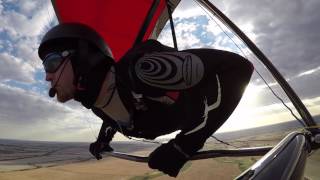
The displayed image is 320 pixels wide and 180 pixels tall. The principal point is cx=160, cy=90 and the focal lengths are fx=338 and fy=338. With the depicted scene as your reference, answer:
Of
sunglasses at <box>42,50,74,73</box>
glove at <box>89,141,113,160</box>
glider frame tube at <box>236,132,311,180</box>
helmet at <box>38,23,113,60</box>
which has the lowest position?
glider frame tube at <box>236,132,311,180</box>

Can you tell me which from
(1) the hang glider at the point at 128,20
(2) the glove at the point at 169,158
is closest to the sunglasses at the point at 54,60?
(1) the hang glider at the point at 128,20

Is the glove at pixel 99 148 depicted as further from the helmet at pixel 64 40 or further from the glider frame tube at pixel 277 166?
the glider frame tube at pixel 277 166

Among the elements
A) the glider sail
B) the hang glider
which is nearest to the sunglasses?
the hang glider

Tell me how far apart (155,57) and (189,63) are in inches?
8.3

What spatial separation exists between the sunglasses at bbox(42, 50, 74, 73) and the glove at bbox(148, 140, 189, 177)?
48.9 inches

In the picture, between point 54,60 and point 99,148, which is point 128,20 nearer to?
point 99,148

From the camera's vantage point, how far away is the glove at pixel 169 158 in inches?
68.6

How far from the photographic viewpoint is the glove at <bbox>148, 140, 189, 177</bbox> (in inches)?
68.6

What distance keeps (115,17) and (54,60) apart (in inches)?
89.8

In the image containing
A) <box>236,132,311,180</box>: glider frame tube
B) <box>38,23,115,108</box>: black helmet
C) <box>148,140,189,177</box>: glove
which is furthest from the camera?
<box>38,23,115,108</box>: black helmet

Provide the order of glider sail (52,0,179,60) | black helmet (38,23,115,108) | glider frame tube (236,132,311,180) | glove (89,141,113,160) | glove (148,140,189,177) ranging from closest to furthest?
glider frame tube (236,132,311,180) < glove (148,140,189,177) < black helmet (38,23,115,108) < glove (89,141,113,160) < glider sail (52,0,179,60)

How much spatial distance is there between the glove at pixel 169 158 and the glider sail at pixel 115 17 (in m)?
3.10

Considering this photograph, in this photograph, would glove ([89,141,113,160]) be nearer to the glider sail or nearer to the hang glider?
the hang glider

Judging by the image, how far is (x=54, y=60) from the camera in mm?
2615
